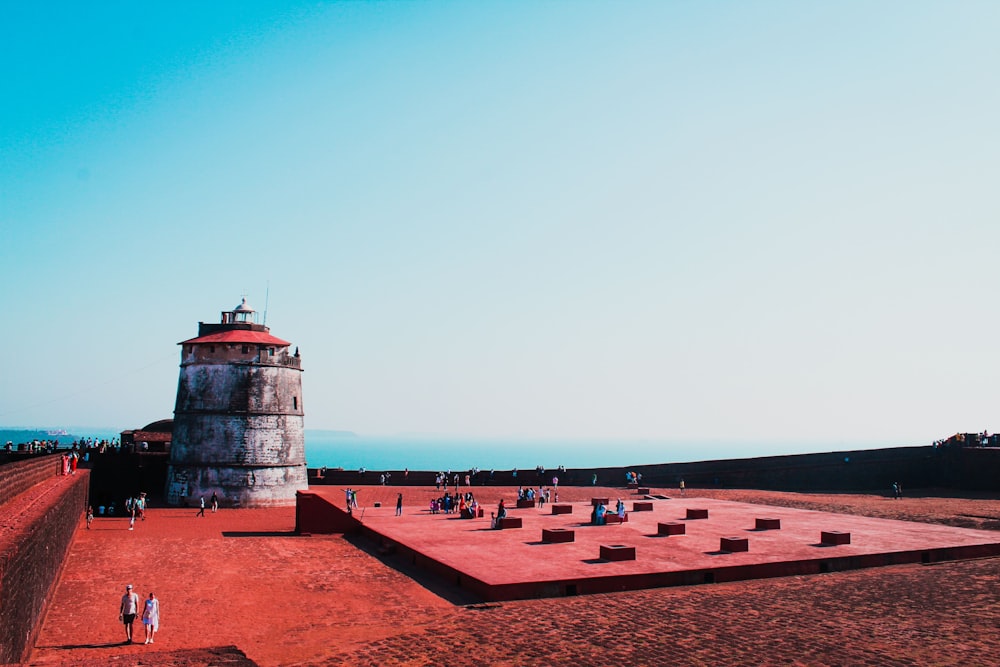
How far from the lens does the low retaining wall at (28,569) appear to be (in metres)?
9.29

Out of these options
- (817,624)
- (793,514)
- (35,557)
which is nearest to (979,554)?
(793,514)

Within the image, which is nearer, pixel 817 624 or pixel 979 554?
pixel 817 624

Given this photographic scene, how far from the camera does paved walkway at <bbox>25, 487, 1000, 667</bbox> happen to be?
1140cm

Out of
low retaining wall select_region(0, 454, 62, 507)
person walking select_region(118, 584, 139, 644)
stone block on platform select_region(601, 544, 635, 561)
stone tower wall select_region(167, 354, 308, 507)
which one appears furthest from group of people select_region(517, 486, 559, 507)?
person walking select_region(118, 584, 139, 644)

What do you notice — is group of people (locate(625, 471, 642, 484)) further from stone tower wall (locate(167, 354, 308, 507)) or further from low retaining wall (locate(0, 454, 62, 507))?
low retaining wall (locate(0, 454, 62, 507))

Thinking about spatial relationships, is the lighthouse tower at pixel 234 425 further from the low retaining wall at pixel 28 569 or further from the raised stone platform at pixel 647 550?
the low retaining wall at pixel 28 569

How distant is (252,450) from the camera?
34.9 metres

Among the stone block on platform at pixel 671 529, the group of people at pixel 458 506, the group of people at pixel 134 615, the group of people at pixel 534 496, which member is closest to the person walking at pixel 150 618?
the group of people at pixel 134 615

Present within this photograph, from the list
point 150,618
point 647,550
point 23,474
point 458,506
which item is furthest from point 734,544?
point 23,474

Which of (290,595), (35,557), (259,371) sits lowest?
(290,595)

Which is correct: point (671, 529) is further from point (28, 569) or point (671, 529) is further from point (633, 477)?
point (633, 477)

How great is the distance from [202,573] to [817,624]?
13.7 meters

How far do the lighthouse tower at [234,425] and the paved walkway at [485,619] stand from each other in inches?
550

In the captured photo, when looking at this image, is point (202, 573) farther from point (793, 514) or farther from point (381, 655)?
point (793, 514)
